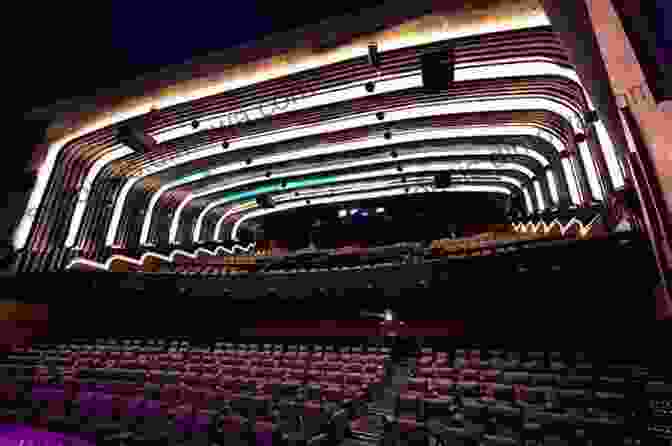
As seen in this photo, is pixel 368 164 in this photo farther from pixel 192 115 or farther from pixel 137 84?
pixel 137 84

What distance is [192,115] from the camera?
33.9 feet

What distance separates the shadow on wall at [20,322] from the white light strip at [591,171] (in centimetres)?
1758

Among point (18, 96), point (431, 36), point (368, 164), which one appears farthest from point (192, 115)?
point (368, 164)

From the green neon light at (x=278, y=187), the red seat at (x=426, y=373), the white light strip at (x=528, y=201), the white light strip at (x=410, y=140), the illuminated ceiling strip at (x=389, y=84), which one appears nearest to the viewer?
the red seat at (x=426, y=373)

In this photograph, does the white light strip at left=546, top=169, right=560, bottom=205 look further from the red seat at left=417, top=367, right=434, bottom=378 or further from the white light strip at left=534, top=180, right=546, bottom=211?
the red seat at left=417, top=367, right=434, bottom=378

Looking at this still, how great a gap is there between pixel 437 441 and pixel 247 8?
7870 millimetres

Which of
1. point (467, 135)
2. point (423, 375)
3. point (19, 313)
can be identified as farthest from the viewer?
point (467, 135)

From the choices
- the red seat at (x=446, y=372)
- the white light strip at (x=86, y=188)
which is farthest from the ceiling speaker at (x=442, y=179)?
the white light strip at (x=86, y=188)

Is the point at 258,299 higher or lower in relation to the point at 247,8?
lower

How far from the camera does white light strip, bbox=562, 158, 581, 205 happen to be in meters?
11.4

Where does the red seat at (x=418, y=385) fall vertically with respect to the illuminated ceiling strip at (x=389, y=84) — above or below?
below

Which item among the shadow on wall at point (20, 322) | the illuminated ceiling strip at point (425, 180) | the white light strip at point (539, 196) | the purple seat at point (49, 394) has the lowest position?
the purple seat at point (49, 394)

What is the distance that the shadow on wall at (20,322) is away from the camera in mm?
9062

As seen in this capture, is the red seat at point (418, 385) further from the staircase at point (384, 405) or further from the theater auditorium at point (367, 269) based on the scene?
the staircase at point (384, 405)
